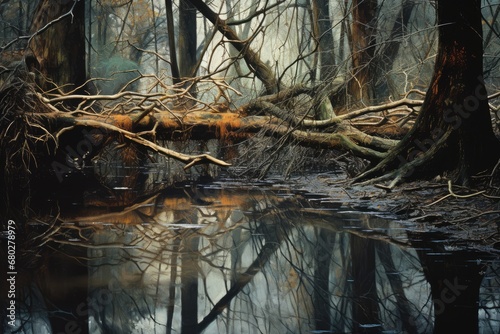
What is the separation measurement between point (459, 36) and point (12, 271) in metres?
4.73

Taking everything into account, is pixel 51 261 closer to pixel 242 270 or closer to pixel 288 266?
pixel 242 270

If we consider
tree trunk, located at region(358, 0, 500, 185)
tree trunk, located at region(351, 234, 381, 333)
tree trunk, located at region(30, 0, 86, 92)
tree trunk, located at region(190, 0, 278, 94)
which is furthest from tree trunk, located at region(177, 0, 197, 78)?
tree trunk, located at region(351, 234, 381, 333)

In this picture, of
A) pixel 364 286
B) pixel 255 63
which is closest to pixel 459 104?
pixel 364 286

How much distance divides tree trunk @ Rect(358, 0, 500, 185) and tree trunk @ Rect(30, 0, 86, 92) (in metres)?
5.31

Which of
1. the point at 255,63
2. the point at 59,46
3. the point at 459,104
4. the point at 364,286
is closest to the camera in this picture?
the point at 364,286

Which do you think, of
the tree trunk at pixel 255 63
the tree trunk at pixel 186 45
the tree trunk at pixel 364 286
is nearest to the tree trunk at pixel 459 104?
the tree trunk at pixel 364 286

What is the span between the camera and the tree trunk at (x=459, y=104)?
691 centimetres

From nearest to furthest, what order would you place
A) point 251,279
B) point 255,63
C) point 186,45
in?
point 251,279
point 255,63
point 186,45

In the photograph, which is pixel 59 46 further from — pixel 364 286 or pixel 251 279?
pixel 364 286

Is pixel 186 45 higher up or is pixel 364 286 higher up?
pixel 186 45

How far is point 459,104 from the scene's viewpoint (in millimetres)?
6977

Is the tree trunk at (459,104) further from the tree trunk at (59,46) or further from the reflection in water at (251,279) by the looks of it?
the tree trunk at (59,46)

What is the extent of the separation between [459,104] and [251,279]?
3.69 m

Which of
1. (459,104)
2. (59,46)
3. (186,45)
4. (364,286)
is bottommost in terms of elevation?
(364,286)
